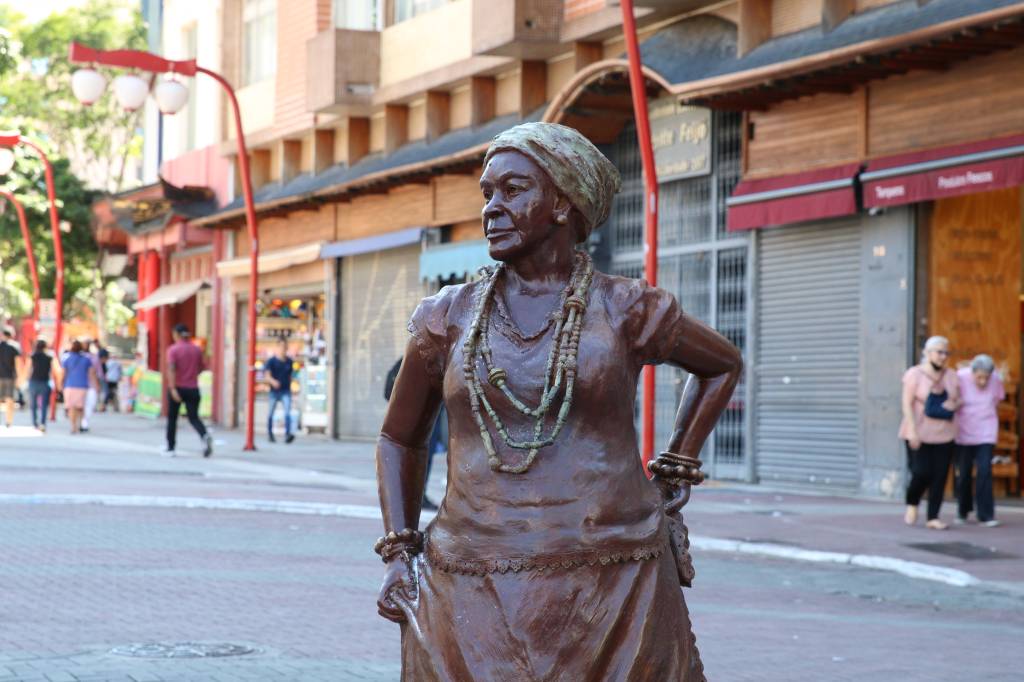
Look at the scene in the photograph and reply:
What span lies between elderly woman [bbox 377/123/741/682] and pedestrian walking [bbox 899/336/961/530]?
1232 centimetres

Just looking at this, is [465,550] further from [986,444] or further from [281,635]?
[986,444]

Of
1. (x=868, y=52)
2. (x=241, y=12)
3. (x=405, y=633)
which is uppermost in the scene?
(x=241, y=12)

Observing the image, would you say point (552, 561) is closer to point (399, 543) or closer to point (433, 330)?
point (399, 543)

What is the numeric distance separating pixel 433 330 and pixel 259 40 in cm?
3475

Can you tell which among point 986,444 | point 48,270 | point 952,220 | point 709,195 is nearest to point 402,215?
point 709,195

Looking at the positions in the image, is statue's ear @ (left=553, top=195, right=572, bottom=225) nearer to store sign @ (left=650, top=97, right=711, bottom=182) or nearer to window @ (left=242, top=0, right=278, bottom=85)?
store sign @ (left=650, top=97, right=711, bottom=182)

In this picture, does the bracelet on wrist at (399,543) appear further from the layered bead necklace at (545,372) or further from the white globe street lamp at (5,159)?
the white globe street lamp at (5,159)

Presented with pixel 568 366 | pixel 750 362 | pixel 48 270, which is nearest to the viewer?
pixel 568 366

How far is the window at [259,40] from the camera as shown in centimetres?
3666

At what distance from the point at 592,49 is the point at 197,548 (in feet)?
42.6

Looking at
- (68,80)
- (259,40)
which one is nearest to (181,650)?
(259,40)

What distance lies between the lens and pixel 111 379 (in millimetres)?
48094

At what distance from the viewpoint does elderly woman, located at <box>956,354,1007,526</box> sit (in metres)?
15.9

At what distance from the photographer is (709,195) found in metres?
21.9
